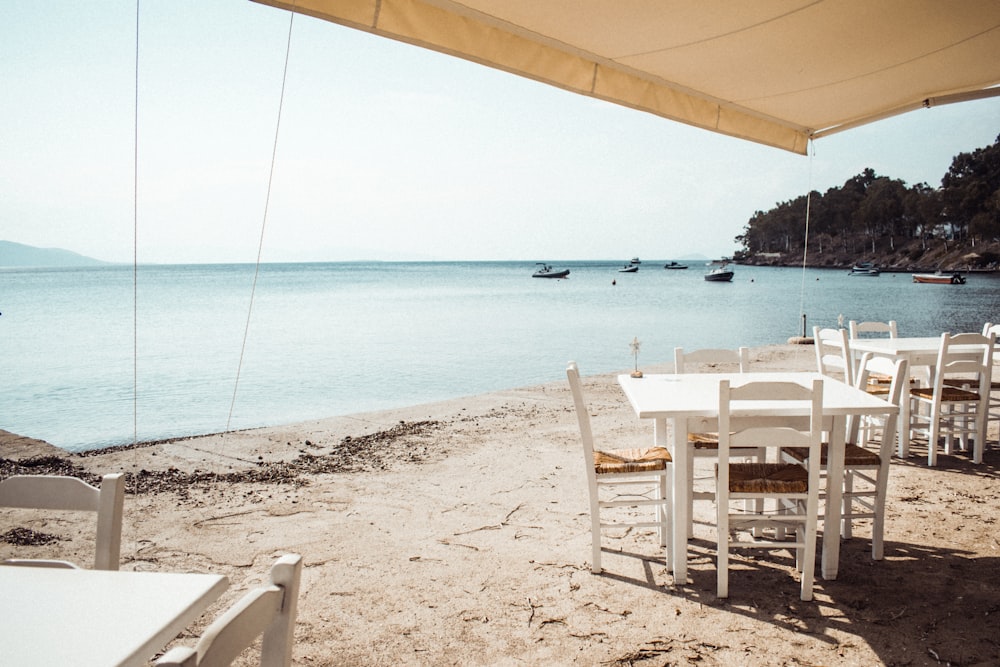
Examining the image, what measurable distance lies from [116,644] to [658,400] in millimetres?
2437

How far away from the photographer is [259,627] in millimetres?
958

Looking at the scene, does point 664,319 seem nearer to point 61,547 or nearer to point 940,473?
point 940,473

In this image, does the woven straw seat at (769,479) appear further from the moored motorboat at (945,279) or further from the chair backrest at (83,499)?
the moored motorboat at (945,279)

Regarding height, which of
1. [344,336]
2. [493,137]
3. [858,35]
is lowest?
[344,336]

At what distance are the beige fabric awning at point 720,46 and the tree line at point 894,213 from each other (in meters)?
70.1

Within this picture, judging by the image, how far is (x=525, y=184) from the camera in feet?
246

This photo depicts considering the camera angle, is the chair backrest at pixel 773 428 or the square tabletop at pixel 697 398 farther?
the square tabletop at pixel 697 398

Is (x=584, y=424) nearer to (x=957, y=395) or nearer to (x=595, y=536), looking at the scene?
(x=595, y=536)

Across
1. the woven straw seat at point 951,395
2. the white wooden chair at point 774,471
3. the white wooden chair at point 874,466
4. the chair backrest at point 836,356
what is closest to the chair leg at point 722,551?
the white wooden chair at point 774,471

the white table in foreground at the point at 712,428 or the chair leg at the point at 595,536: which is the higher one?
the white table in foreground at the point at 712,428

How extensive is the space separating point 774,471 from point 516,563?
4.21 ft

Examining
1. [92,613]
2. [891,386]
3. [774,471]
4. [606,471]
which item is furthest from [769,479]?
[92,613]

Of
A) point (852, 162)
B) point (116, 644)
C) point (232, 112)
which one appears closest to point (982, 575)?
point (116, 644)

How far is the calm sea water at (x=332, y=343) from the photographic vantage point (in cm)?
→ 1119
